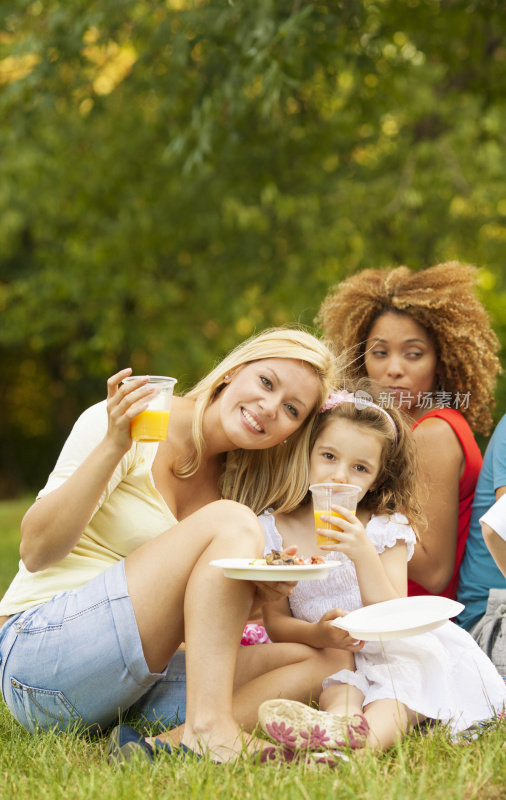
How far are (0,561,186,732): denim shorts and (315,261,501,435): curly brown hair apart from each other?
1870mm

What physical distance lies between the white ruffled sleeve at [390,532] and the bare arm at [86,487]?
3.70 ft

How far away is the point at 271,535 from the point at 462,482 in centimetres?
93

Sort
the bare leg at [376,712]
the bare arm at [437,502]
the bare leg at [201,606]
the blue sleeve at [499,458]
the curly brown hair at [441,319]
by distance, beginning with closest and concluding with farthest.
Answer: the bare leg at [201,606] < the bare leg at [376,712] < the blue sleeve at [499,458] < the bare arm at [437,502] < the curly brown hair at [441,319]

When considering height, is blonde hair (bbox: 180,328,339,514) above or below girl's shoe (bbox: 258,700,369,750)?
above

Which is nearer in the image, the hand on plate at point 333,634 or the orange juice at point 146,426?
the orange juice at point 146,426

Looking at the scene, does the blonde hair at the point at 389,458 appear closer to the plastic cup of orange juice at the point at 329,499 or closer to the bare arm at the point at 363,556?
the bare arm at the point at 363,556

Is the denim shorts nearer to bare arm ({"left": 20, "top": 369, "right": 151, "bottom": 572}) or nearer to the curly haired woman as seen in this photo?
bare arm ({"left": 20, "top": 369, "right": 151, "bottom": 572})

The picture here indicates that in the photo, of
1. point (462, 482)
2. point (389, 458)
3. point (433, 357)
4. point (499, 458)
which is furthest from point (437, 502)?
point (433, 357)

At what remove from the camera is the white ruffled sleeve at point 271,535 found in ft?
11.5

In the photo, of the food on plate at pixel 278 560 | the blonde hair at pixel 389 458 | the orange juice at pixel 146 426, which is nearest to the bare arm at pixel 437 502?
the blonde hair at pixel 389 458

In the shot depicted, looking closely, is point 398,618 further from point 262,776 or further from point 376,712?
point 262,776

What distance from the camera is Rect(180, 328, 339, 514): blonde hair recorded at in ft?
11.4

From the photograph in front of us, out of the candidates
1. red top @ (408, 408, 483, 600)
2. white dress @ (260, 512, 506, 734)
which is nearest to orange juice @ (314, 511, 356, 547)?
white dress @ (260, 512, 506, 734)

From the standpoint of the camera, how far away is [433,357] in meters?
4.25
